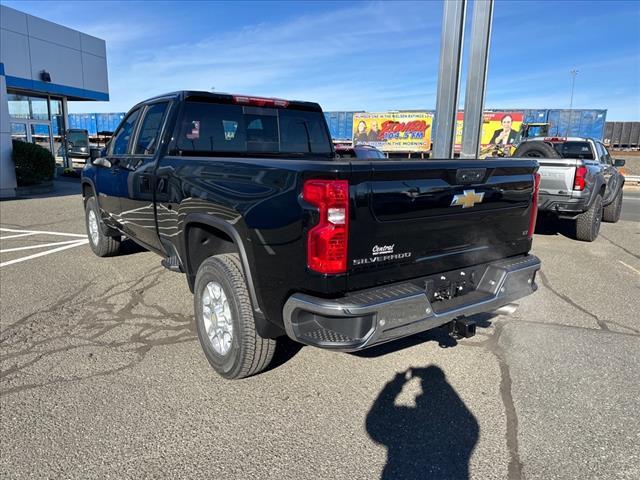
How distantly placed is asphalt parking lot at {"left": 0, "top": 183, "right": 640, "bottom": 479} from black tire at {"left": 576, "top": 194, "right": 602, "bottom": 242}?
336cm

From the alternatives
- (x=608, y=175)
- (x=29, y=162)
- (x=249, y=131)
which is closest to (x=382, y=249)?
(x=249, y=131)

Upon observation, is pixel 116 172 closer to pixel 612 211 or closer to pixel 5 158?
pixel 612 211

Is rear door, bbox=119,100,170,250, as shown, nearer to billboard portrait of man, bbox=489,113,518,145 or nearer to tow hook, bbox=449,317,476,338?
tow hook, bbox=449,317,476,338

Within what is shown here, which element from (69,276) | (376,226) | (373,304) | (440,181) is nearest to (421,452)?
(373,304)

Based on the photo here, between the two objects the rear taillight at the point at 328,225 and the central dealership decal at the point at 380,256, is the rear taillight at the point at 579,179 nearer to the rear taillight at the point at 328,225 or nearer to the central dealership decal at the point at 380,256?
the central dealership decal at the point at 380,256

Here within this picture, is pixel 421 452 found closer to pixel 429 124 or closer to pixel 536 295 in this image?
pixel 536 295

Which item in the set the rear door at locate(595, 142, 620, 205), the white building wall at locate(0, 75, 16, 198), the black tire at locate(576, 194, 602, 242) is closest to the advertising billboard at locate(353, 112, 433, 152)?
the rear door at locate(595, 142, 620, 205)

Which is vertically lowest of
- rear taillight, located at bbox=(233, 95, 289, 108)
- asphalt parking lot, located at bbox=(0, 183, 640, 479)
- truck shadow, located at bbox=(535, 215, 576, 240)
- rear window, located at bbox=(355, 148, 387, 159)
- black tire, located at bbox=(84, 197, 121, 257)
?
asphalt parking lot, located at bbox=(0, 183, 640, 479)

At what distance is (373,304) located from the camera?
246 cm

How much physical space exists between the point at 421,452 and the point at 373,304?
866mm

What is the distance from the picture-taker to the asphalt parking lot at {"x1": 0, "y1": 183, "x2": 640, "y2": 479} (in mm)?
2475

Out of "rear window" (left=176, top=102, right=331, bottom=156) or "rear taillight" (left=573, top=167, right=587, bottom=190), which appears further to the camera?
"rear taillight" (left=573, top=167, right=587, bottom=190)

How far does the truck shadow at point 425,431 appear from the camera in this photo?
8.00 feet

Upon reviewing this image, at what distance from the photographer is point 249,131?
14.9ft
